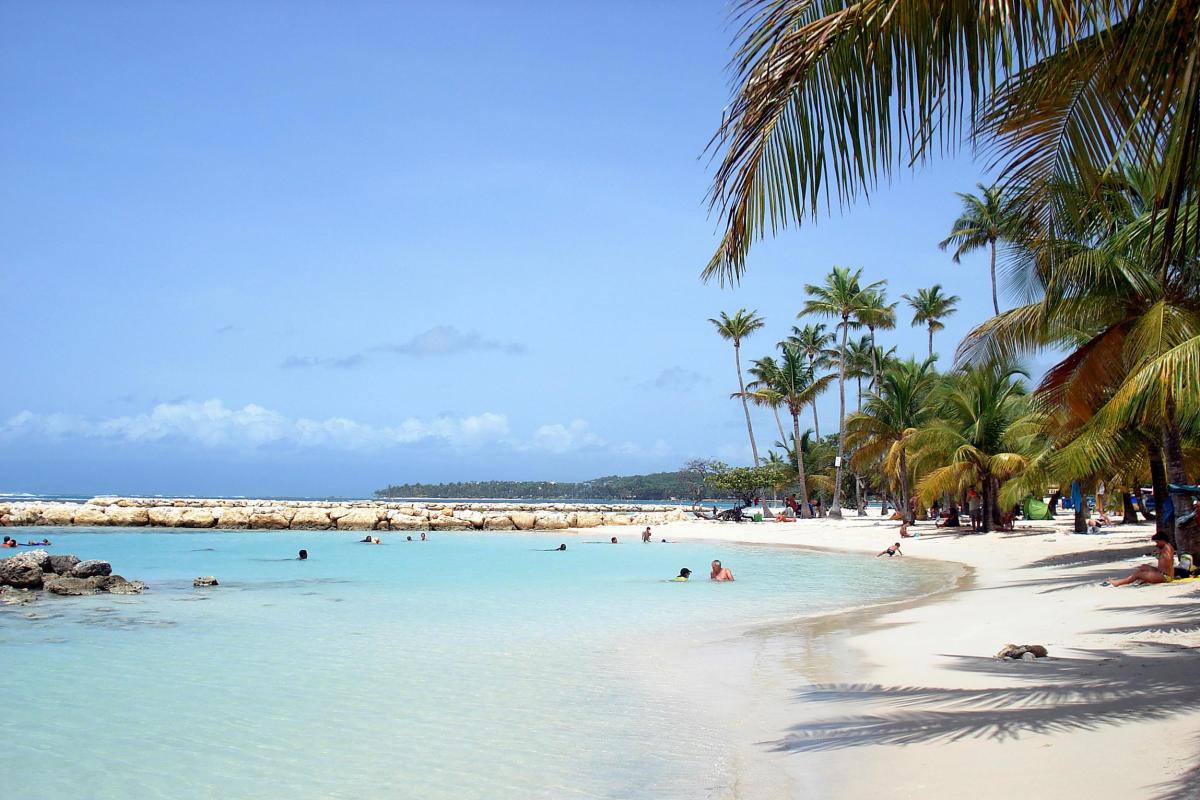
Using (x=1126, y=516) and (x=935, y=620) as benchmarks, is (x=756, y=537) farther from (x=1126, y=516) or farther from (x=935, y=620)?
(x=935, y=620)

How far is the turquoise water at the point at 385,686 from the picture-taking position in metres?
5.79

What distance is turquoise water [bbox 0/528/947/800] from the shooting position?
579 cm

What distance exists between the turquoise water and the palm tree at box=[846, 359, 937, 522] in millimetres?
12840

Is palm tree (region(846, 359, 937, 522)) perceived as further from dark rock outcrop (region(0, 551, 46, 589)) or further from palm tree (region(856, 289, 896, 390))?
dark rock outcrop (region(0, 551, 46, 589))

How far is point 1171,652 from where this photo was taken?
7.23 meters

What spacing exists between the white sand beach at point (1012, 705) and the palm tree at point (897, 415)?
65.5 ft

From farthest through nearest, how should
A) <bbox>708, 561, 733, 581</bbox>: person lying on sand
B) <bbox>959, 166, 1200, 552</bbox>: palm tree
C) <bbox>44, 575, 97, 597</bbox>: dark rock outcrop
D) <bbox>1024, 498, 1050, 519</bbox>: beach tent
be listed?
<bbox>1024, 498, 1050, 519</bbox>: beach tent → <bbox>708, 561, 733, 581</bbox>: person lying on sand → <bbox>44, 575, 97, 597</bbox>: dark rock outcrop → <bbox>959, 166, 1200, 552</bbox>: palm tree

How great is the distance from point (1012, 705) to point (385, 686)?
566 centimetres

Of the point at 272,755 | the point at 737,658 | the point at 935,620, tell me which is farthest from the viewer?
the point at 935,620

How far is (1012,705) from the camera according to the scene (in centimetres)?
594

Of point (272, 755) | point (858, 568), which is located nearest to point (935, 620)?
point (272, 755)

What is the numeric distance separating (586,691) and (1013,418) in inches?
924

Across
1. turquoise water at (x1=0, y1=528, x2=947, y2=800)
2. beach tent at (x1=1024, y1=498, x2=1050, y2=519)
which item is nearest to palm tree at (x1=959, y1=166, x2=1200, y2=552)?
turquoise water at (x1=0, y1=528, x2=947, y2=800)

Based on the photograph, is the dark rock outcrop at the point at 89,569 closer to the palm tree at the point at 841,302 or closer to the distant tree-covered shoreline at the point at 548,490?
the palm tree at the point at 841,302
